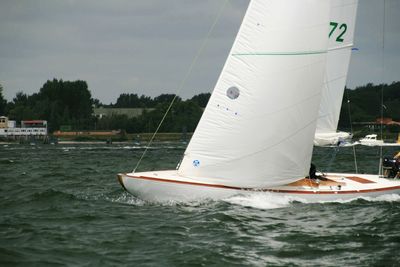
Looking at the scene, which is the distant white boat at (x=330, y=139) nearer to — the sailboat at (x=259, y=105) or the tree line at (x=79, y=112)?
the sailboat at (x=259, y=105)

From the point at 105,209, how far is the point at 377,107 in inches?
4477

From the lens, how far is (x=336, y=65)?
19.8m

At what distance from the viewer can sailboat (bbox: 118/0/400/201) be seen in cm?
1673

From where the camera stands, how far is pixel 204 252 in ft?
39.4

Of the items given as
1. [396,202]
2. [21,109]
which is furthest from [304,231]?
[21,109]

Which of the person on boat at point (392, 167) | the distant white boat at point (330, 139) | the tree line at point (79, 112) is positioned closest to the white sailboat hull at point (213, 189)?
the person on boat at point (392, 167)

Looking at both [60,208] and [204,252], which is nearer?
[204,252]

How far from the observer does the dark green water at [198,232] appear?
11.6m

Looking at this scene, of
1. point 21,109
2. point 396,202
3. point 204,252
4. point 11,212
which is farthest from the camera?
point 21,109

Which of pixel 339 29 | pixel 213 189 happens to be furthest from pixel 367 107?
pixel 213 189

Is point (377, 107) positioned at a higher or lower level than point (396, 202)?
higher

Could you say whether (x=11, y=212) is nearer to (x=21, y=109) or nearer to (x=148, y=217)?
(x=148, y=217)

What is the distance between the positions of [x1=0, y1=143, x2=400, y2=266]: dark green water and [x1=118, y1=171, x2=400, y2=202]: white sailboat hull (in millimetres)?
217

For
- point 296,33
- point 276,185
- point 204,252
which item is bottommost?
point 204,252
